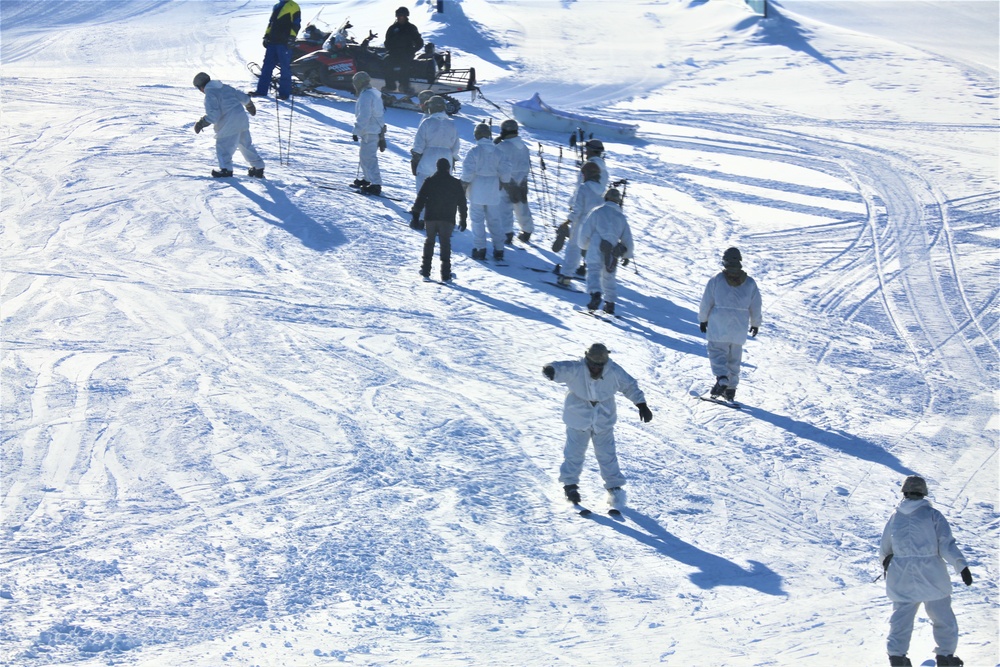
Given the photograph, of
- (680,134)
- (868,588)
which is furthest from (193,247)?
(680,134)

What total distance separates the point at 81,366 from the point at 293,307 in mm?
2465


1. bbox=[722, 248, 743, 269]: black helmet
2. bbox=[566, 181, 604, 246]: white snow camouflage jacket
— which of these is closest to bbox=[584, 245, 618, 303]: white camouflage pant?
bbox=[566, 181, 604, 246]: white snow camouflage jacket

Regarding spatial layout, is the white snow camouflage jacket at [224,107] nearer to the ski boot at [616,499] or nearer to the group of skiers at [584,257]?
the group of skiers at [584,257]

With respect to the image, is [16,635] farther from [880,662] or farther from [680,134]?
[680,134]

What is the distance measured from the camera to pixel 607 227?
12.5 metres

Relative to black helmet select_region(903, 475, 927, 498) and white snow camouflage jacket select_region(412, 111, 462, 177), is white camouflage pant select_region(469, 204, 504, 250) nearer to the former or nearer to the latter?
white snow camouflage jacket select_region(412, 111, 462, 177)

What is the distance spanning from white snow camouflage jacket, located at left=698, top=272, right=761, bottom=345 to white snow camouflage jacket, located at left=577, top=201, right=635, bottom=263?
167cm

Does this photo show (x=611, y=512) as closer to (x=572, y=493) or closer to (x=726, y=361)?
(x=572, y=493)

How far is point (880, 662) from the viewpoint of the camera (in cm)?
750

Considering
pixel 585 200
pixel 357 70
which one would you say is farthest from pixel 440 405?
pixel 357 70

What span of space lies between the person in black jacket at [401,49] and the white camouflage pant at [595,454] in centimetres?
1361

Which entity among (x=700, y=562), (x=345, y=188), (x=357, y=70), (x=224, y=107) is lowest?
(x=700, y=562)

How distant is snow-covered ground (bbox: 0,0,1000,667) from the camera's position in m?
7.59

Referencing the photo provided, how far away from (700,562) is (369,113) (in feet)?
28.8
